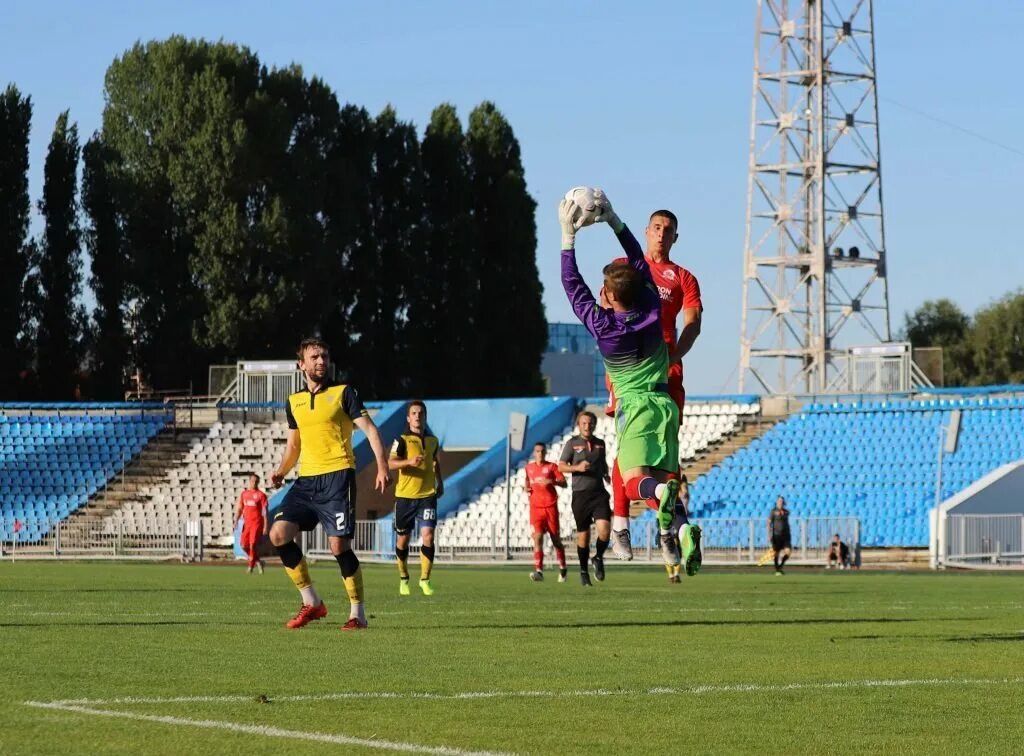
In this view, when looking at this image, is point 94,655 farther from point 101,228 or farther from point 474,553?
point 101,228

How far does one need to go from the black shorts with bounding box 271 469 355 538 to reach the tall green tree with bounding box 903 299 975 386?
289 ft

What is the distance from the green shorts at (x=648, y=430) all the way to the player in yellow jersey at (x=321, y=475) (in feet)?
7.23

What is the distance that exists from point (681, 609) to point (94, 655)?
24.6ft

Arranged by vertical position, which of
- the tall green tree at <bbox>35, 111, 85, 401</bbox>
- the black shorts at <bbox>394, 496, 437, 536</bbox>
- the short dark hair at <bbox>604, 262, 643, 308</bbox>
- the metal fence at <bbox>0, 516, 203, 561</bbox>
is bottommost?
the metal fence at <bbox>0, 516, 203, 561</bbox>

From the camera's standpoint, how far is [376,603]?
17578 mm

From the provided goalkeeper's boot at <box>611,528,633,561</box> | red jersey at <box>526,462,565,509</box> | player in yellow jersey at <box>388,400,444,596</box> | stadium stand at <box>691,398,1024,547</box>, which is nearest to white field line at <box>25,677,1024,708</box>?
goalkeeper's boot at <box>611,528,633,561</box>

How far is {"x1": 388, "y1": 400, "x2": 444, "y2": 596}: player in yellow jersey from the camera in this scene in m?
20.5

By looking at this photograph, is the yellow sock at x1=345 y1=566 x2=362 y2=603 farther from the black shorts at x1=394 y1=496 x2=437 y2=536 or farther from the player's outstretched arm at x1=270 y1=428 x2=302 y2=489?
the black shorts at x1=394 y1=496 x2=437 y2=536

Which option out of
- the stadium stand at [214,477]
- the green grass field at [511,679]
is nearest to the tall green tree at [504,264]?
the stadium stand at [214,477]

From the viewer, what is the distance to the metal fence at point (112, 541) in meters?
43.3

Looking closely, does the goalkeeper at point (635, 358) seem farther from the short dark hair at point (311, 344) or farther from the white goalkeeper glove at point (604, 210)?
the short dark hair at point (311, 344)

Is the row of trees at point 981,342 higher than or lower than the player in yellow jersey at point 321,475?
higher

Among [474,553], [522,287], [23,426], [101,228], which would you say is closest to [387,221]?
[522,287]

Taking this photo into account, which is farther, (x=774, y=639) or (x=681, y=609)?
(x=681, y=609)
